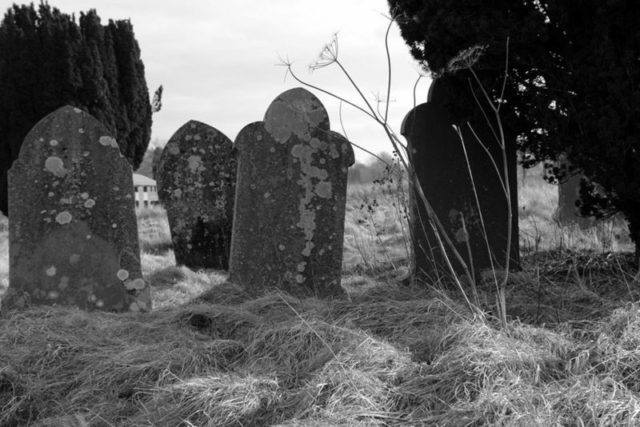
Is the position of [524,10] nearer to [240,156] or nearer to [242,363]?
[240,156]

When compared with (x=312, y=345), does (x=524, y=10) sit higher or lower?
higher

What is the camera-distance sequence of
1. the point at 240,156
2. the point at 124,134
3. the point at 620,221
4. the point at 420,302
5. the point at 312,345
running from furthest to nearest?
the point at 124,134 → the point at 620,221 → the point at 240,156 → the point at 420,302 → the point at 312,345

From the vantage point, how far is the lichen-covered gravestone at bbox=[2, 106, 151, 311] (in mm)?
5594

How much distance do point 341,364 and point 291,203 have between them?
275cm

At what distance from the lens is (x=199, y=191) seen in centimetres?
873

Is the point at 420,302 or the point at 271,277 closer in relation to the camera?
the point at 420,302

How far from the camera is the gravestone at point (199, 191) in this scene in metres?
8.70

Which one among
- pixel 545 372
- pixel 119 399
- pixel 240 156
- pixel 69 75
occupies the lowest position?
pixel 119 399

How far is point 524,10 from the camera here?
6.02 meters

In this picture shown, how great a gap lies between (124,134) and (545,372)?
14.3 meters

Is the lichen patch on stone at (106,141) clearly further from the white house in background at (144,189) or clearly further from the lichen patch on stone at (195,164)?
the white house in background at (144,189)

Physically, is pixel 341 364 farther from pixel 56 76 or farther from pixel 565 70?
pixel 56 76

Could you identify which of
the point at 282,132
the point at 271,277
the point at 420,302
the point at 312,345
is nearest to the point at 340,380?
the point at 312,345

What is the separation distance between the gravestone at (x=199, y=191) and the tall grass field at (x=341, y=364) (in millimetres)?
3720
